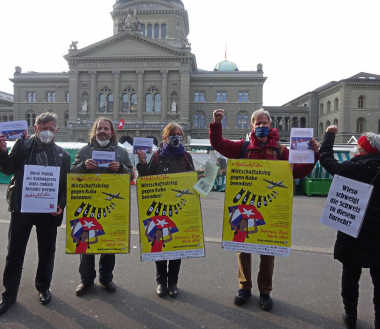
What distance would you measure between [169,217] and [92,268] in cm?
125

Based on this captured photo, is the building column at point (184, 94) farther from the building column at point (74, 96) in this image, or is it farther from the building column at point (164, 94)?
the building column at point (74, 96)

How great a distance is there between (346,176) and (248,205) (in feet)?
3.64

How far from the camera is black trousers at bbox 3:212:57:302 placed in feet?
11.8

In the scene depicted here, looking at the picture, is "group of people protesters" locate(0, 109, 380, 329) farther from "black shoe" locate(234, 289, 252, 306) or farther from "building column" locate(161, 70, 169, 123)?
"building column" locate(161, 70, 169, 123)

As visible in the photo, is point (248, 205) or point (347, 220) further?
point (248, 205)

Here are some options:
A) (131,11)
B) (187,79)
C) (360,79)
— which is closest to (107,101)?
(187,79)

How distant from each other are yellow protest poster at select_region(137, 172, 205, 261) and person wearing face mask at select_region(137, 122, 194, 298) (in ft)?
0.48

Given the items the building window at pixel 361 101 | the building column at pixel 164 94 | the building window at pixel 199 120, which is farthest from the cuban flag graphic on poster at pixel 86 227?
the building window at pixel 361 101

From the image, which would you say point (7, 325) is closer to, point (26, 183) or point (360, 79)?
point (26, 183)

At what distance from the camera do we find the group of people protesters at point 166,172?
3.13 meters

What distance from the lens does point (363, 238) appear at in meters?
3.12

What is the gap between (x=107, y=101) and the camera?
163 ft

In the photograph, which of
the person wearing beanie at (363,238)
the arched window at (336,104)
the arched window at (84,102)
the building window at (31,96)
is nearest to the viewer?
the person wearing beanie at (363,238)

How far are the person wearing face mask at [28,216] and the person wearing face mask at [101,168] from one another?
0.99 ft
